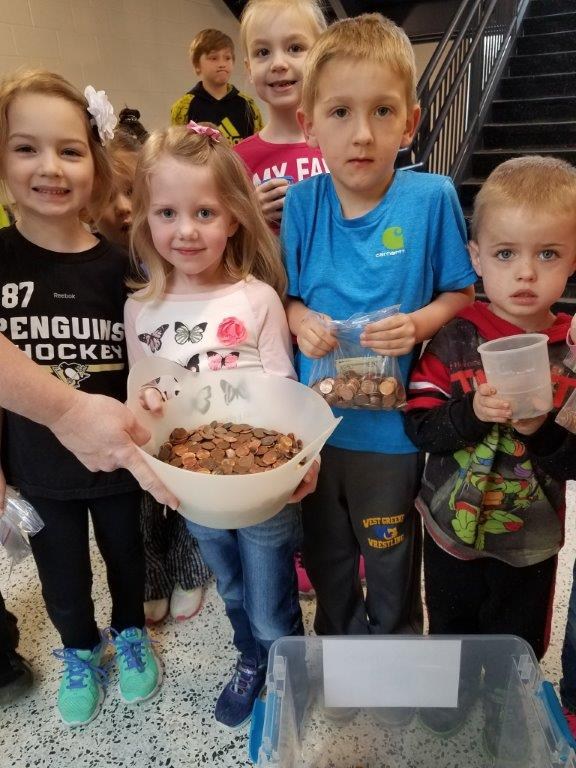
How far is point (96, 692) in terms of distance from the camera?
1.34m

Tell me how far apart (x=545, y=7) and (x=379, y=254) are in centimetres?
549

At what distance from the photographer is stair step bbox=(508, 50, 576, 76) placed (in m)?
4.50

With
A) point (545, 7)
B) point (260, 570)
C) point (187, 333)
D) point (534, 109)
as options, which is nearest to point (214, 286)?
point (187, 333)

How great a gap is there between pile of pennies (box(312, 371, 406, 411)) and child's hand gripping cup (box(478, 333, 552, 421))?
18cm

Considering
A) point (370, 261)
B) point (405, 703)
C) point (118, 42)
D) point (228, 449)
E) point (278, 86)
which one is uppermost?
point (118, 42)

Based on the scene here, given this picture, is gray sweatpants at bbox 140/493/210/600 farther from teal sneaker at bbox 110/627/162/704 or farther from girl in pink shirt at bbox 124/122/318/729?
girl in pink shirt at bbox 124/122/318/729

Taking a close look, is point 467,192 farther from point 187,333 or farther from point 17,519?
point 17,519

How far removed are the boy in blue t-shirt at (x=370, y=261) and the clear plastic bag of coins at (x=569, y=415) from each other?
10.2 inches

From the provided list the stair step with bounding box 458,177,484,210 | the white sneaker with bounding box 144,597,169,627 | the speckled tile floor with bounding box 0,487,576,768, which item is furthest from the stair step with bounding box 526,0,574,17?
the white sneaker with bounding box 144,597,169,627

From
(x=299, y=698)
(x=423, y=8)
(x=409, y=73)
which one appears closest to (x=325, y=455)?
(x=299, y=698)

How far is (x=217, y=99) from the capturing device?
3.05 m

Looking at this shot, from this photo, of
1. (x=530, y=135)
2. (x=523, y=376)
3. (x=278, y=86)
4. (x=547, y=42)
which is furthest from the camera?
(x=547, y=42)

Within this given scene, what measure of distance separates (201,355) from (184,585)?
0.87m

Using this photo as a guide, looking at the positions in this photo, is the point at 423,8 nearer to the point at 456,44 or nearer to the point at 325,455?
the point at 456,44
